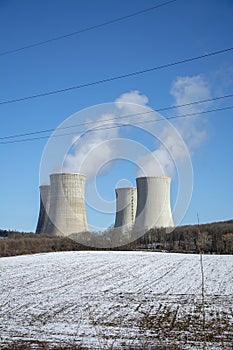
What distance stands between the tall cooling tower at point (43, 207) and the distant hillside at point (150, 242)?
640cm

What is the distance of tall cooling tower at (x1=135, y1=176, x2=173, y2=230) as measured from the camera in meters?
22.9

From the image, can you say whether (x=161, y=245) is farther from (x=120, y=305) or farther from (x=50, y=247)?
(x=120, y=305)

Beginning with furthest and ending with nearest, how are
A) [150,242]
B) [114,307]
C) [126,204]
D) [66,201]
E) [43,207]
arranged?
[150,242]
[126,204]
[43,207]
[66,201]
[114,307]

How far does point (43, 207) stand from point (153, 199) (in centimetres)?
696

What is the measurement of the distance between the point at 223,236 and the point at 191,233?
3.70m

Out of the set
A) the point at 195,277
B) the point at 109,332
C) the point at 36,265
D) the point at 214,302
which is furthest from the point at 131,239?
the point at 109,332

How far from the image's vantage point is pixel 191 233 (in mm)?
40062

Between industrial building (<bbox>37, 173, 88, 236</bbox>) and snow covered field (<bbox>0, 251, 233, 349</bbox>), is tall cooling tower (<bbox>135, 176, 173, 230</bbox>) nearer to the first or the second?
industrial building (<bbox>37, 173, 88, 236</bbox>)

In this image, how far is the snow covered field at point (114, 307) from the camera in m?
6.83

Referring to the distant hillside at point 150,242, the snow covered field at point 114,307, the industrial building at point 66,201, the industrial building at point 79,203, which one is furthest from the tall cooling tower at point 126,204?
the snow covered field at point 114,307

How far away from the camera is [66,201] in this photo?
2355 cm

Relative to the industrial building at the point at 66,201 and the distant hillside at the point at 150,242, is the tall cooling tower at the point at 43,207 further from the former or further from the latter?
the distant hillside at the point at 150,242

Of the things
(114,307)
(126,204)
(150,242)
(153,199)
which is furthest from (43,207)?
(114,307)

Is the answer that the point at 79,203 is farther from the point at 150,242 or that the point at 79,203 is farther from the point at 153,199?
the point at 150,242
